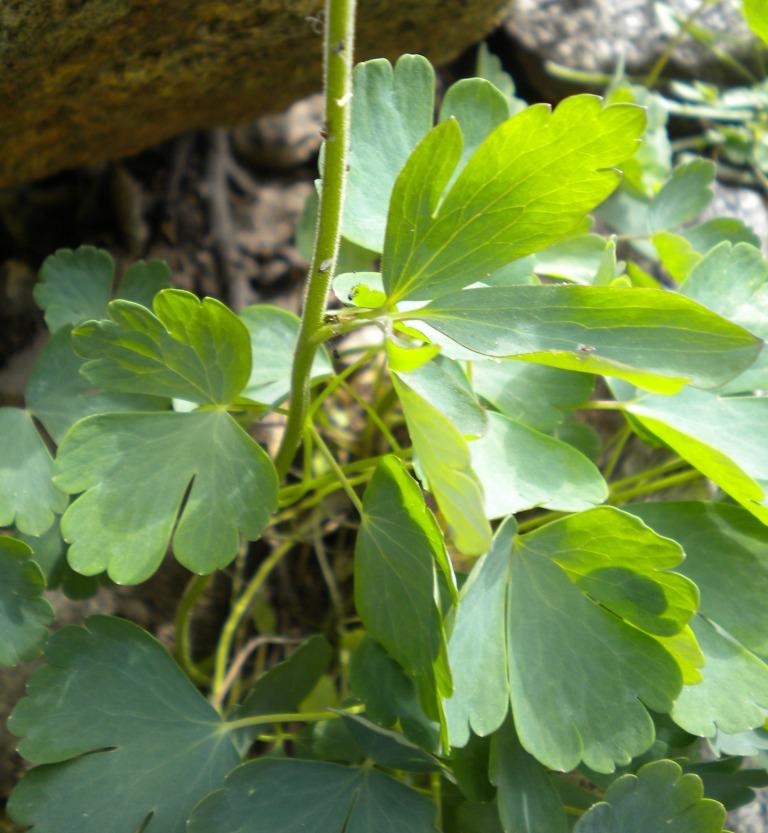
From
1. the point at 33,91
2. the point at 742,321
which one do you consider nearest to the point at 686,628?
the point at 742,321

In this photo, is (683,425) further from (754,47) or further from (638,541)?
(754,47)

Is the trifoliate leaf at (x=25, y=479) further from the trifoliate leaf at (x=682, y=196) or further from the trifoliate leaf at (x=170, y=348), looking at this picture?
the trifoliate leaf at (x=682, y=196)

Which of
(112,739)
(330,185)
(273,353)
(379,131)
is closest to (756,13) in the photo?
(379,131)

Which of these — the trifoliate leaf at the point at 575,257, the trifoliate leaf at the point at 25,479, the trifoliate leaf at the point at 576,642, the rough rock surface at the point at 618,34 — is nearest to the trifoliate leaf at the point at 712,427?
the trifoliate leaf at the point at 576,642

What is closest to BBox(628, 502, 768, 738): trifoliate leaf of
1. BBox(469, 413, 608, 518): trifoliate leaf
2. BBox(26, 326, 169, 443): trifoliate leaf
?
BBox(469, 413, 608, 518): trifoliate leaf

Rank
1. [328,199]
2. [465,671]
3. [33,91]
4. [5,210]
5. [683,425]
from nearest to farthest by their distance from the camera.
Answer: [328,199] → [465,671] → [683,425] → [33,91] → [5,210]
